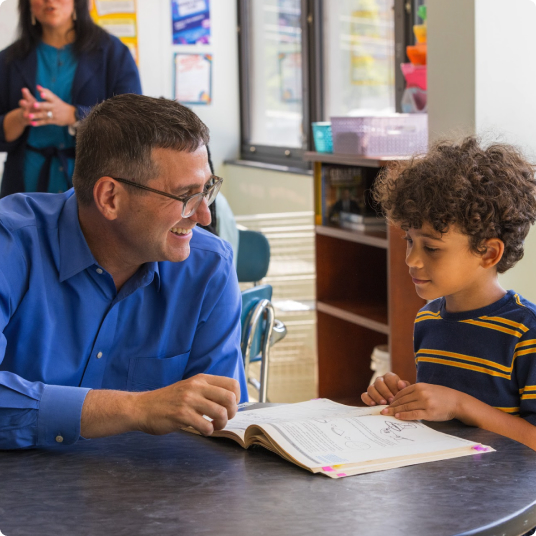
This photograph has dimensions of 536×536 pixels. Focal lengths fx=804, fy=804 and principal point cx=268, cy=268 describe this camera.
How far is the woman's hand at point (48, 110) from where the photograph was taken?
260 centimetres

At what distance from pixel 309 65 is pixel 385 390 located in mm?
3238

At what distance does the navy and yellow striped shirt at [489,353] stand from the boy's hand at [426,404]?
0.17 metres

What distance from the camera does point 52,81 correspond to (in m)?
2.79

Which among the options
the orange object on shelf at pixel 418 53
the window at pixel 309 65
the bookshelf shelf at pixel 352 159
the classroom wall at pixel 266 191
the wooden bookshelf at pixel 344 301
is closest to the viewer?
the bookshelf shelf at pixel 352 159

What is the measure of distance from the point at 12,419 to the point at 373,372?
2.32 meters

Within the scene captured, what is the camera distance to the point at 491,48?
6.93ft

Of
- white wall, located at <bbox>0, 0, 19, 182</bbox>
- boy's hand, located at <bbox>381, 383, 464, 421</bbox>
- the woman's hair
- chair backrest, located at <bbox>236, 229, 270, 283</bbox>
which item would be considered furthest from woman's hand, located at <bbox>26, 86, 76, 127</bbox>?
white wall, located at <bbox>0, 0, 19, 182</bbox>

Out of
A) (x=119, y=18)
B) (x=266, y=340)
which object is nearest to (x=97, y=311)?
(x=266, y=340)

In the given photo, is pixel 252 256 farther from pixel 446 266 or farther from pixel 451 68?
pixel 446 266

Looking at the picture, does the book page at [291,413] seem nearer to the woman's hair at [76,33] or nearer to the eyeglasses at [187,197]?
the eyeglasses at [187,197]

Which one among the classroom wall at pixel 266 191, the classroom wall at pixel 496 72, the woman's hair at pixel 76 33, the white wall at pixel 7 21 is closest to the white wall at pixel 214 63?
the classroom wall at pixel 266 191

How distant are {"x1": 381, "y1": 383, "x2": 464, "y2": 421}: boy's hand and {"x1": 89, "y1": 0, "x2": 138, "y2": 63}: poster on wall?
13.6ft

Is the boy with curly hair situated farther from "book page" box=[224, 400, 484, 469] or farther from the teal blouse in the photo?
the teal blouse

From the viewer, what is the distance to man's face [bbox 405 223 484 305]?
1.43m
